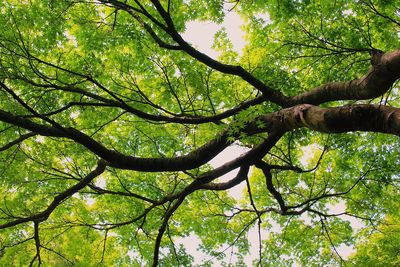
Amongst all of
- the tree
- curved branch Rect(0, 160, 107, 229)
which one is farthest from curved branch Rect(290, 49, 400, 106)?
curved branch Rect(0, 160, 107, 229)

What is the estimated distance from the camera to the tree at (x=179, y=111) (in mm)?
4484

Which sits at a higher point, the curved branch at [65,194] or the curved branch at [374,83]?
the curved branch at [65,194]

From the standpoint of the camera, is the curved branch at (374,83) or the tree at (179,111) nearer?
the curved branch at (374,83)

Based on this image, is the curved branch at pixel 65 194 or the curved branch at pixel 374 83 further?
the curved branch at pixel 65 194

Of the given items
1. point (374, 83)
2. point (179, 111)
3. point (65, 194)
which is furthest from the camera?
point (179, 111)

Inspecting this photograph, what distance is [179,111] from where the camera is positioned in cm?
739

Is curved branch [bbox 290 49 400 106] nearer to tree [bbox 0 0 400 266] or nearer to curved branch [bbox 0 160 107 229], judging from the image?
tree [bbox 0 0 400 266]

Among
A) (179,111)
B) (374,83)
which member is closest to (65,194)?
(179,111)

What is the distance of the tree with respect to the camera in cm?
448

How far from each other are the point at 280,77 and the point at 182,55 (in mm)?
2024

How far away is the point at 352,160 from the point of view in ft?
24.3

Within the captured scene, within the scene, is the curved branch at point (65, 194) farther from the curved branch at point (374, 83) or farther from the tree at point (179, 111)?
the curved branch at point (374, 83)

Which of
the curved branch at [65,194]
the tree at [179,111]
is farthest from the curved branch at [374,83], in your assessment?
the curved branch at [65,194]

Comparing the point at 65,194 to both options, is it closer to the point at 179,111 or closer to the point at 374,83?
the point at 179,111
